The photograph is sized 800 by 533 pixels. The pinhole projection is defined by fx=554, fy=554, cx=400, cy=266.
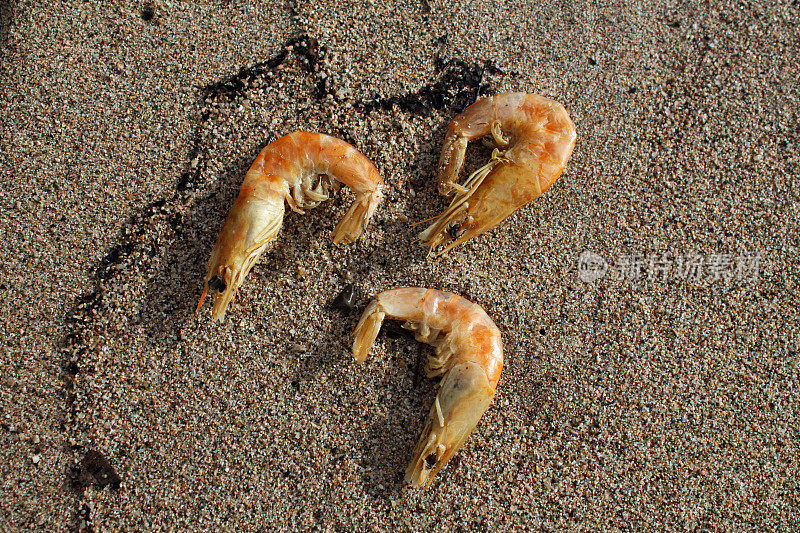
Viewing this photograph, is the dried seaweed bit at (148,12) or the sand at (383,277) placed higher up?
the dried seaweed bit at (148,12)

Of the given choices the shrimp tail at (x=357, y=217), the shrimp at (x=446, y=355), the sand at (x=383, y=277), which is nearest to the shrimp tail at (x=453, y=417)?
the shrimp at (x=446, y=355)

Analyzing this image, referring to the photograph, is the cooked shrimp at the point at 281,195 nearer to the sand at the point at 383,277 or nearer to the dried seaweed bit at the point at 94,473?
the sand at the point at 383,277

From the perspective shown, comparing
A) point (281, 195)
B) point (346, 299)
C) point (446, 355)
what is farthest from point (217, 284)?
point (446, 355)

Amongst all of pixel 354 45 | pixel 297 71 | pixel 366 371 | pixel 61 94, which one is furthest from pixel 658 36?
pixel 61 94
